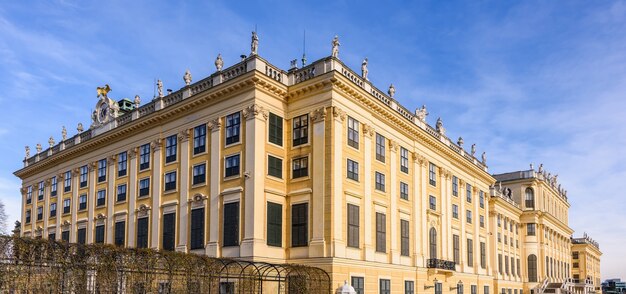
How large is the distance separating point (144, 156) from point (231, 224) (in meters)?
12.4

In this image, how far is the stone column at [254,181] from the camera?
35688 millimetres

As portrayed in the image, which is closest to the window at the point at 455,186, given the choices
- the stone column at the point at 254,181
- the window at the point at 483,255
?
the window at the point at 483,255

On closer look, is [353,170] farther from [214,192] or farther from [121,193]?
[121,193]

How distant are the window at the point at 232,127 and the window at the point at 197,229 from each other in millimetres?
5196

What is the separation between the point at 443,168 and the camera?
52781mm

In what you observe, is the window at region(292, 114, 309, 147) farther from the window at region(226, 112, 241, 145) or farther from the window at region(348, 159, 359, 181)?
the window at region(226, 112, 241, 145)

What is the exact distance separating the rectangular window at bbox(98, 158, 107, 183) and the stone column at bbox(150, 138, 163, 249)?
7.72m

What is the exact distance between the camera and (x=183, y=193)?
41.2 m

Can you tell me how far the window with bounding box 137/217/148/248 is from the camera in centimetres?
4400

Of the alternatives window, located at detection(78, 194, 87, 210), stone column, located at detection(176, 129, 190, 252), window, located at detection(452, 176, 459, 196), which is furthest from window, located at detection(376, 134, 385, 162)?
window, located at detection(78, 194, 87, 210)

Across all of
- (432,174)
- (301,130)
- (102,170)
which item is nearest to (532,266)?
(432,174)

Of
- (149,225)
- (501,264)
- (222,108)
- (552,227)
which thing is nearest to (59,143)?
(149,225)

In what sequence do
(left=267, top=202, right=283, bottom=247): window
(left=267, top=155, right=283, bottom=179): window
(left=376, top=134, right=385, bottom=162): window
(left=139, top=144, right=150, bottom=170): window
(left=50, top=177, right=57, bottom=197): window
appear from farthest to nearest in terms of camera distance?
(left=50, top=177, right=57, bottom=197): window
(left=139, top=144, right=150, bottom=170): window
(left=376, top=134, right=385, bottom=162): window
(left=267, top=155, right=283, bottom=179): window
(left=267, top=202, right=283, bottom=247): window

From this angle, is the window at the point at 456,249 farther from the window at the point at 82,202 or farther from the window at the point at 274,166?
the window at the point at 82,202
